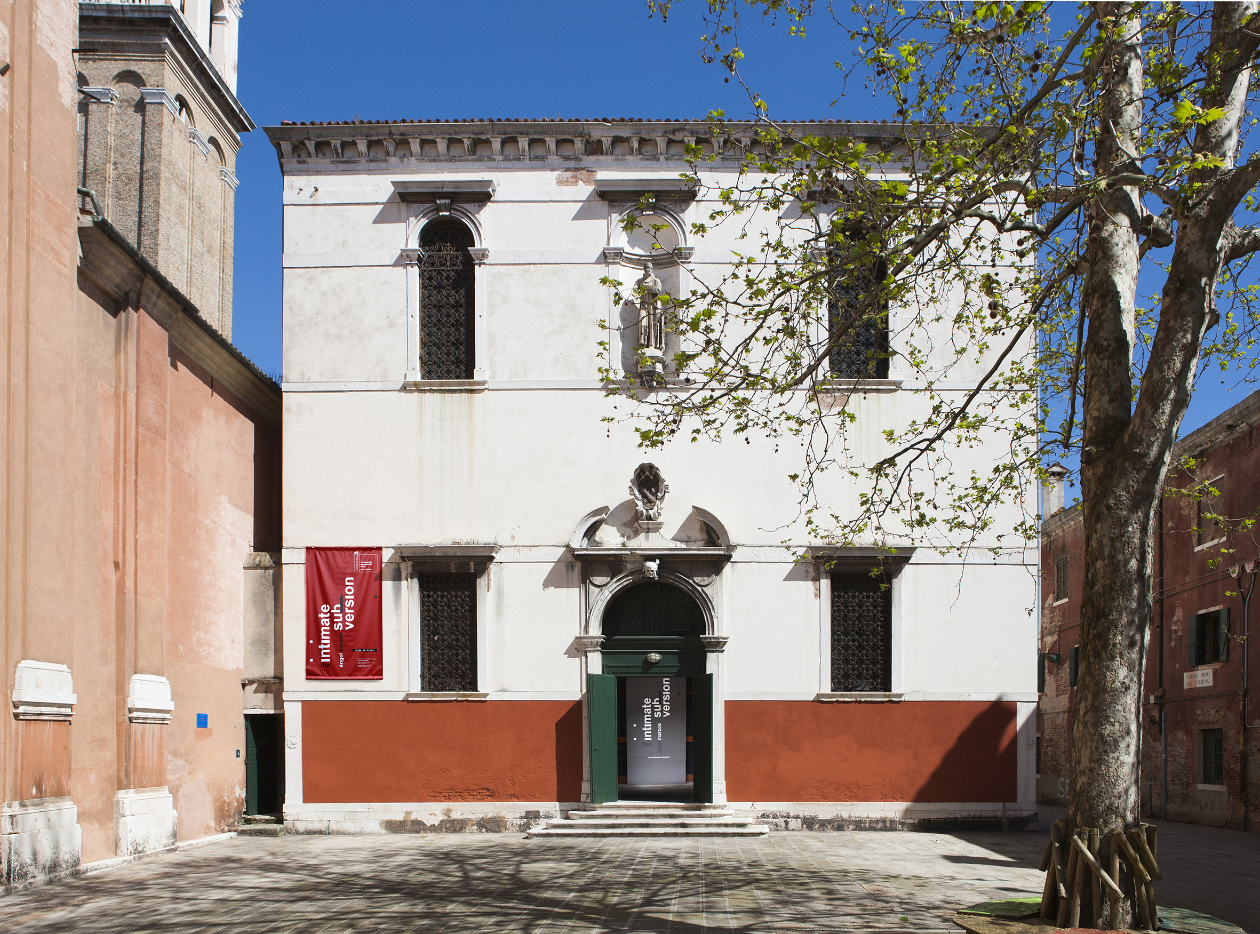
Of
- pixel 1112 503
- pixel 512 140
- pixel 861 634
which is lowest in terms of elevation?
pixel 861 634

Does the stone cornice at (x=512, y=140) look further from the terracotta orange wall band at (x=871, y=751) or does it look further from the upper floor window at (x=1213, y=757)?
the upper floor window at (x=1213, y=757)

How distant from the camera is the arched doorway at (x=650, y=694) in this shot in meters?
15.4

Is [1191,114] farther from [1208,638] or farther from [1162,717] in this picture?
[1162,717]

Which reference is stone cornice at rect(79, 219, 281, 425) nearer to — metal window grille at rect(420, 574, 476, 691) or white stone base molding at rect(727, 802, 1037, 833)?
metal window grille at rect(420, 574, 476, 691)

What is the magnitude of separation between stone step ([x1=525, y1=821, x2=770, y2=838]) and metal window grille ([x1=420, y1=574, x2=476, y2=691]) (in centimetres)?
235

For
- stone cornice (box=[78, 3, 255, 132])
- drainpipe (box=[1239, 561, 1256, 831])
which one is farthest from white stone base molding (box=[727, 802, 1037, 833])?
stone cornice (box=[78, 3, 255, 132])

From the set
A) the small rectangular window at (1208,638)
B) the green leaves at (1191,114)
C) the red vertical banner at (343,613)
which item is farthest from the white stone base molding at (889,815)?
the green leaves at (1191,114)

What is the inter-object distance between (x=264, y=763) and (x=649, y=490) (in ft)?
22.9

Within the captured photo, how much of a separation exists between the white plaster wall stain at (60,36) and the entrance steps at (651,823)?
10.7 m

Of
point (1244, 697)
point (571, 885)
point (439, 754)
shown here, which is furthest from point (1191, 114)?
point (1244, 697)

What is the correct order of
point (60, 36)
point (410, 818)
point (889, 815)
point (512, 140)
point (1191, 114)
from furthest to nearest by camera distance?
point (512, 140) < point (889, 815) < point (410, 818) < point (60, 36) < point (1191, 114)

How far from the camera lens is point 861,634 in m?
15.8

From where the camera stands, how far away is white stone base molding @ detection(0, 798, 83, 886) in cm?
994

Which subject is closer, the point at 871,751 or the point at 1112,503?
the point at 1112,503
